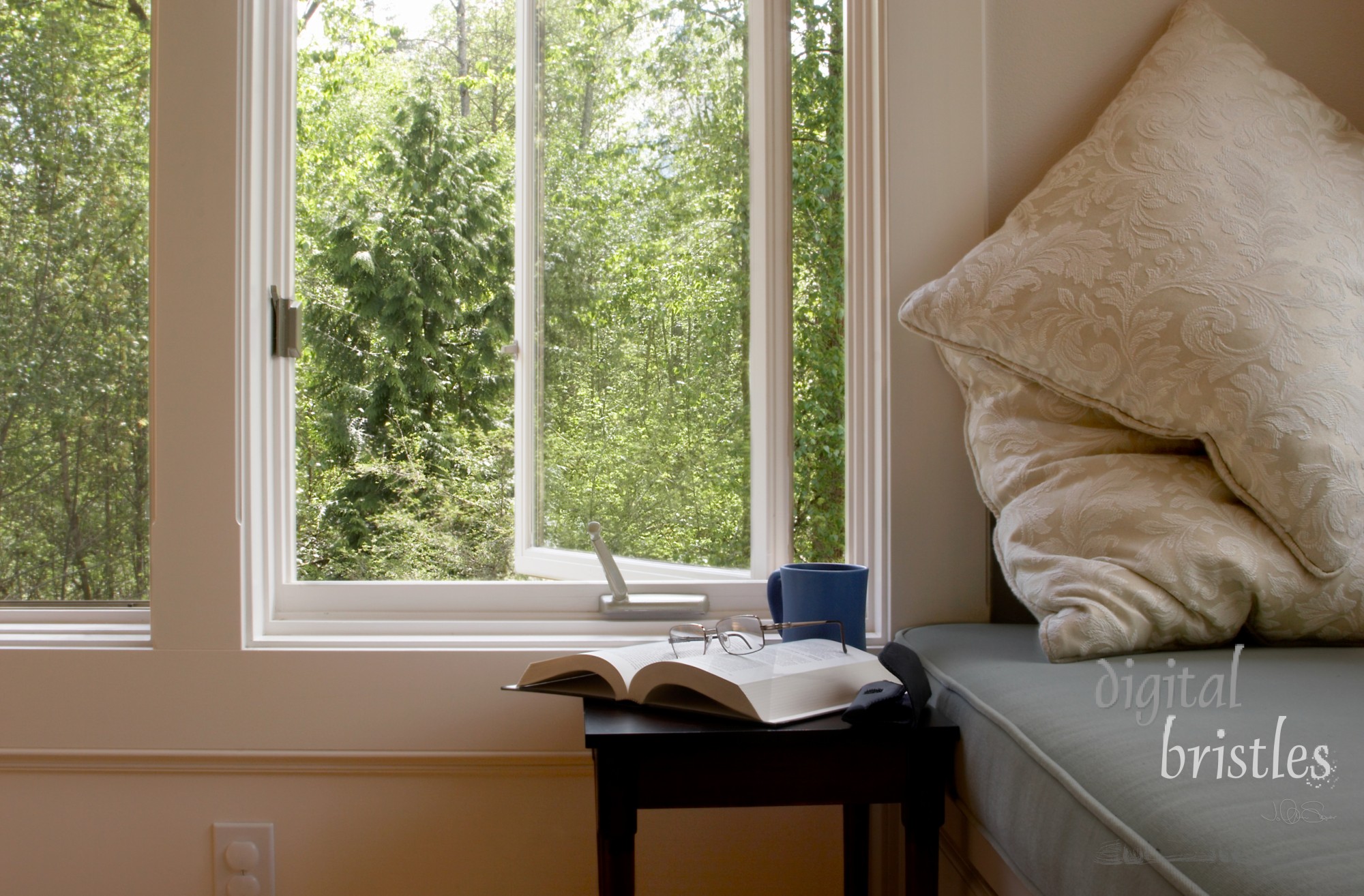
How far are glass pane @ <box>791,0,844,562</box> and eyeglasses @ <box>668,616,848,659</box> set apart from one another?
1.55 feet

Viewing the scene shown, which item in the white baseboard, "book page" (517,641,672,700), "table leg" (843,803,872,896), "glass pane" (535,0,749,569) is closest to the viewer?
"book page" (517,641,672,700)

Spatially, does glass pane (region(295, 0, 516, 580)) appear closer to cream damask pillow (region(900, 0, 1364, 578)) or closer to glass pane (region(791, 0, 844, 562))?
glass pane (region(791, 0, 844, 562))

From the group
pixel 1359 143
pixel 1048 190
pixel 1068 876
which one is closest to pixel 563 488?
pixel 1048 190

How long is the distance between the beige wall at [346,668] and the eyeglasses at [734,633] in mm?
340

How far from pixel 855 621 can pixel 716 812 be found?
1.52 feet

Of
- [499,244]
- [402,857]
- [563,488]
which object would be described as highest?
[499,244]

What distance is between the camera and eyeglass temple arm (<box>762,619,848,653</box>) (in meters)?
1.07

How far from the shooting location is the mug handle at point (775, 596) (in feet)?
3.92

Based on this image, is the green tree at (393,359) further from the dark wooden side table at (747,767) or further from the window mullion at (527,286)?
the dark wooden side table at (747,767)

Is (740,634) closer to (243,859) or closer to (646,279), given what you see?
(646,279)

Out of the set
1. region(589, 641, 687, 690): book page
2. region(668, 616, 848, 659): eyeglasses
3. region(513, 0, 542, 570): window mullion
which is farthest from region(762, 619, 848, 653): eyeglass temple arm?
region(513, 0, 542, 570): window mullion

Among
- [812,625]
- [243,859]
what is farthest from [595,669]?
[243,859]

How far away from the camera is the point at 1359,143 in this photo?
1.14m

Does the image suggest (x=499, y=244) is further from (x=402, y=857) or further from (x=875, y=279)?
(x=402, y=857)
